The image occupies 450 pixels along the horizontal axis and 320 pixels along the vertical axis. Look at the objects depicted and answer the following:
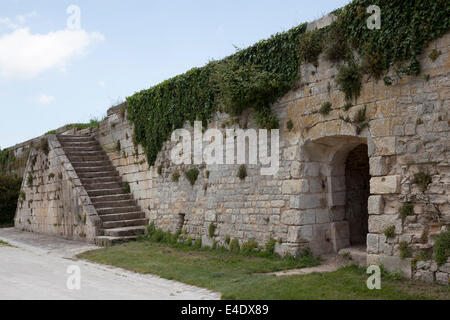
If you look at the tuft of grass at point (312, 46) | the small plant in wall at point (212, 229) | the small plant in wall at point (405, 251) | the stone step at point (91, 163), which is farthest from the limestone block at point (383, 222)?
the stone step at point (91, 163)

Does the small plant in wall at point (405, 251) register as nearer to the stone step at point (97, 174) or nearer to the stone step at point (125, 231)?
the stone step at point (125, 231)

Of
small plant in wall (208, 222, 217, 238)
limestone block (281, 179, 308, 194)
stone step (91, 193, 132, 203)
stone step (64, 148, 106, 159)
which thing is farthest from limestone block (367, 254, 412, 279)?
stone step (64, 148, 106, 159)

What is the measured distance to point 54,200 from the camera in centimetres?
1512

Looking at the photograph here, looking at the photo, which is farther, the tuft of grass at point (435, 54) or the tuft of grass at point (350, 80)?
the tuft of grass at point (350, 80)

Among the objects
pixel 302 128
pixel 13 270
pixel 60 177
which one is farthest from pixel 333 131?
pixel 60 177

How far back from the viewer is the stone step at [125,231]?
12259 millimetres

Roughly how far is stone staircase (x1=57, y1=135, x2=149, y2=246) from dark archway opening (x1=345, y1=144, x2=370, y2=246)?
5.94 m

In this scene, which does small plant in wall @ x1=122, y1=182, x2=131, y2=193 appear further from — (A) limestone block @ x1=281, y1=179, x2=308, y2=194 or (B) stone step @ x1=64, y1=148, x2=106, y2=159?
(A) limestone block @ x1=281, y1=179, x2=308, y2=194

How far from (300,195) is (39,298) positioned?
466cm

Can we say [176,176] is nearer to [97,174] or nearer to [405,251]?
[97,174]

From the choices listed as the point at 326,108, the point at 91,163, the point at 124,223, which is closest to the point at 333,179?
the point at 326,108

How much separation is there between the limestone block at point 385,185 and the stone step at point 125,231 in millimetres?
7298

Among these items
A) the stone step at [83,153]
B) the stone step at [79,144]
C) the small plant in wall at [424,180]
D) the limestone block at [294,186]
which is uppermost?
the stone step at [79,144]
